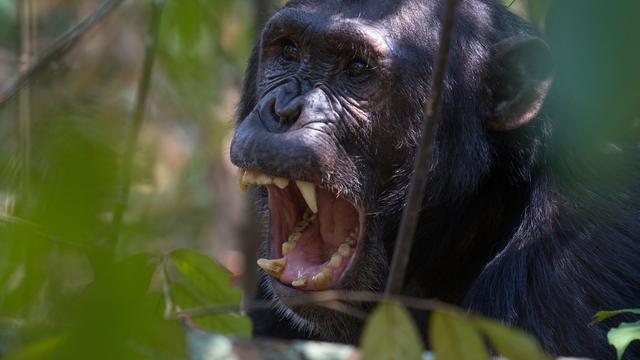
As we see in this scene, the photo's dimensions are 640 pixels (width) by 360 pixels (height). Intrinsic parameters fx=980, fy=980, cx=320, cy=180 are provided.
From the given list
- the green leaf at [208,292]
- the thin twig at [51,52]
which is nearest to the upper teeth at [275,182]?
the thin twig at [51,52]

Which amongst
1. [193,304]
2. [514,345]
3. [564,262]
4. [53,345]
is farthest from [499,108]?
[53,345]

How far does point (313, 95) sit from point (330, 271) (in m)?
0.86

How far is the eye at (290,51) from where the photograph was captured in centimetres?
510

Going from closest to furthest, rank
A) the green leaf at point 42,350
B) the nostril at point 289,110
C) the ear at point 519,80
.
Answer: the green leaf at point 42,350
the nostril at point 289,110
the ear at point 519,80

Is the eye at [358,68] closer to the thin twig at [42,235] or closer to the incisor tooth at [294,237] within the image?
the incisor tooth at [294,237]

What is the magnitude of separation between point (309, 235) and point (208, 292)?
1776 mm

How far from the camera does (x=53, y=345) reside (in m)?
1.63

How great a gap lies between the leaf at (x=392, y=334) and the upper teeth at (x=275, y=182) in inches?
102

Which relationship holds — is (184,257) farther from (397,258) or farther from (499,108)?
(499,108)

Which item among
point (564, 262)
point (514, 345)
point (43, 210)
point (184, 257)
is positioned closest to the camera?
point (43, 210)

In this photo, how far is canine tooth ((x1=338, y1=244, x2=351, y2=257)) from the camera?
15.7 feet

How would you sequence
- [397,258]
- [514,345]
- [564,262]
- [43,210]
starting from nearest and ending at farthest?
[43,210] → [514,345] → [397,258] → [564,262]

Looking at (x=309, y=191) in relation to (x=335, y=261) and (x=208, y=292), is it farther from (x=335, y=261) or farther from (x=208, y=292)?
(x=208, y=292)

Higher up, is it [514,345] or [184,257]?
[514,345]
